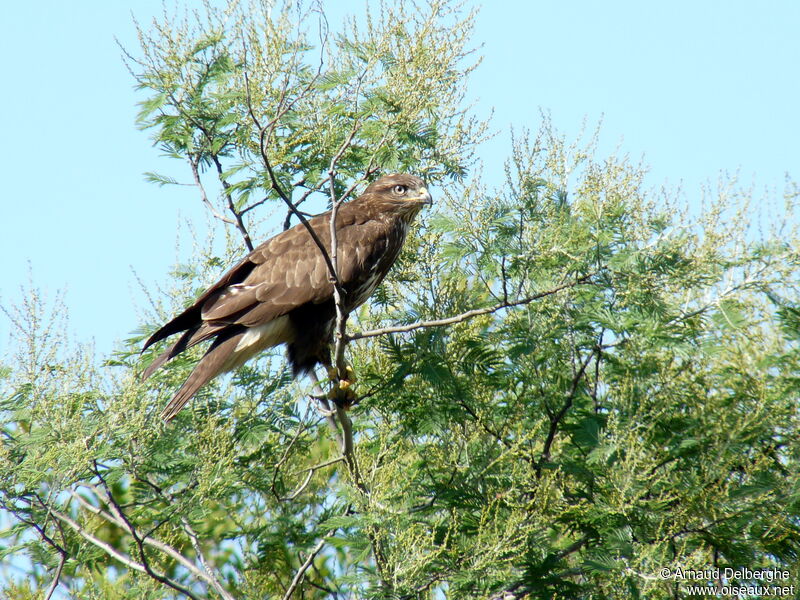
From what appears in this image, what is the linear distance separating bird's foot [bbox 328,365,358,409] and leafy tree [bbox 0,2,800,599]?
0.10 metres

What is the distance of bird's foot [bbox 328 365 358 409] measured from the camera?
5113mm

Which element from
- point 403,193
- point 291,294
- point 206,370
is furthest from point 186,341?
point 403,193

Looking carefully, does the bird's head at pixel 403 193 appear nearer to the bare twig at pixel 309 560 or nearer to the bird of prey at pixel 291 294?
the bird of prey at pixel 291 294

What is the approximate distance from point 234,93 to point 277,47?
0.90 m

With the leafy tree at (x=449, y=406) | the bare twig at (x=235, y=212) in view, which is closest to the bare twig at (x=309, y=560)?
the leafy tree at (x=449, y=406)

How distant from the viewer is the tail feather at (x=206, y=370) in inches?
194

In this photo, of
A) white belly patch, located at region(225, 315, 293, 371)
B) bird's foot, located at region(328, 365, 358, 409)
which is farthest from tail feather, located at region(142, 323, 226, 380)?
bird's foot, located at region(328, 365, 358, 409)

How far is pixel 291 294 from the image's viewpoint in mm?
5465

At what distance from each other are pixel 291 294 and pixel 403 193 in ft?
3.19

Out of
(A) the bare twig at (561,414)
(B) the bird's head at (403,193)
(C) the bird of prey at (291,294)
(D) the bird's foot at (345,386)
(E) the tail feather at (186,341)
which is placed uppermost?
(B) the bird's head at (403,193)

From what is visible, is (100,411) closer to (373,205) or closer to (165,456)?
(165,456)

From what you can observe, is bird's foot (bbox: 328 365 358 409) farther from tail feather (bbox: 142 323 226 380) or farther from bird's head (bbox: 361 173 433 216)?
bird's head (bbox: 361 173 433 216)

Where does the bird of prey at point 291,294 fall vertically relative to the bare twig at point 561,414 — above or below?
above

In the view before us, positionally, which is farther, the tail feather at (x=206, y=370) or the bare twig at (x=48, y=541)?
the tail feather at (x=206, y=370)
